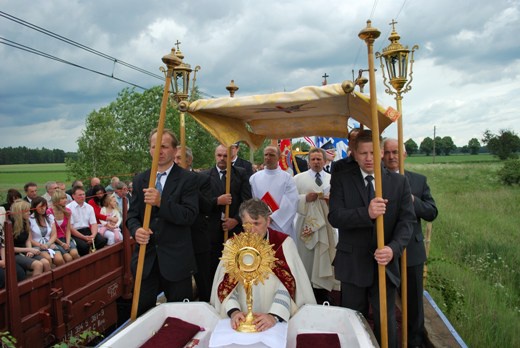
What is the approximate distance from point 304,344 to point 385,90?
8.06ft

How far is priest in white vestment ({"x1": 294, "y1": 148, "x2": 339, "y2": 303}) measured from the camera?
5.43 m

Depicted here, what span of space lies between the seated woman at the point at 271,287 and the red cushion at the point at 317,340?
0.19m

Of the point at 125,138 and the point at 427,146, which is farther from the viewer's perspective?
the point at 427,146

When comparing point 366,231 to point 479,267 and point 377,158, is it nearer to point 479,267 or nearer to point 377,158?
point 377,158

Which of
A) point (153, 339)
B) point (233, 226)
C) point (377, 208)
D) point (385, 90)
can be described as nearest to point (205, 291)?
point (233, 226)

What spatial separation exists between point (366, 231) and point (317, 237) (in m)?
2.11

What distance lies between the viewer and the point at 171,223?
12.5 feet

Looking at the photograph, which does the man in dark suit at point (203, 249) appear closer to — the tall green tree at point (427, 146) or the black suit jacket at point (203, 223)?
the black suit jacket at point (203, 223)

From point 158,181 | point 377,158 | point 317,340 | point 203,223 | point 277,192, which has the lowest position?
point 317,340

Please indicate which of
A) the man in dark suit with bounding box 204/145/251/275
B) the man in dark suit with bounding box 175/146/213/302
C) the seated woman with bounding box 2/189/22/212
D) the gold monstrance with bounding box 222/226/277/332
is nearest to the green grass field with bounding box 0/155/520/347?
the man in dark suit with bounding box 204/145/251/275

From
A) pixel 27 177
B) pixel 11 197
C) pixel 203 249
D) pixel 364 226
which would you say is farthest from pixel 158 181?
pixel 27 177

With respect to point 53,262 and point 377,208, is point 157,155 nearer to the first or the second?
point 377,208

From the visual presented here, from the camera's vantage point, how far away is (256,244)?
9.68 feet

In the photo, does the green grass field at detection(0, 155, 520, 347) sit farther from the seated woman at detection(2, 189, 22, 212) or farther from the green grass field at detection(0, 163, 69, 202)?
the green grass field at detection(0, 163, 69, 202)
